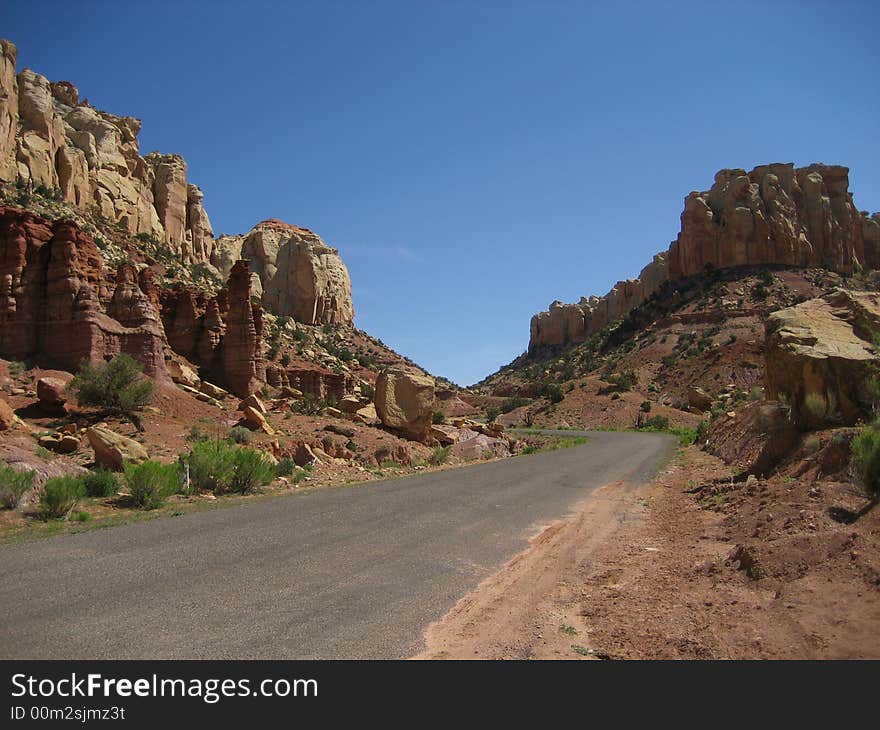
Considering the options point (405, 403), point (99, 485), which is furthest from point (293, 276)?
point (99, 485)

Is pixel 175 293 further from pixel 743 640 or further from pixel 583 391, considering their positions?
pixel 583 391

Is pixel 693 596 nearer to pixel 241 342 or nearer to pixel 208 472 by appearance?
pixel 208 472

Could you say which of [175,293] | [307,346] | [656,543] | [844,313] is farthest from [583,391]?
[656,543]

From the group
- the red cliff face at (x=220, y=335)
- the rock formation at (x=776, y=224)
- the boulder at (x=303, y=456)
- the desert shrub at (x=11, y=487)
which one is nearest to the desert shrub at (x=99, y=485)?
the desert shrub at (x=11, y=487)

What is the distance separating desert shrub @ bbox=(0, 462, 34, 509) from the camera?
458 inches

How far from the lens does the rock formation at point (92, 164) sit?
49875mm

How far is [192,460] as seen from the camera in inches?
637

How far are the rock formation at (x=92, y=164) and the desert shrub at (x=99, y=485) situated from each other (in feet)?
150

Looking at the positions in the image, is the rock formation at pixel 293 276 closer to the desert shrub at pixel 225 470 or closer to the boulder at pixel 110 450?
the boulder at pixel 110 450

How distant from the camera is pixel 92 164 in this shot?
192 feet

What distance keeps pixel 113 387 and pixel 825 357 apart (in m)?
23.4

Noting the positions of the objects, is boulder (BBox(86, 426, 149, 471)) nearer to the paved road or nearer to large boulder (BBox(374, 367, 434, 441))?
the paved road

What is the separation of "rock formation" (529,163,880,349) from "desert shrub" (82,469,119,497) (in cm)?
9443
